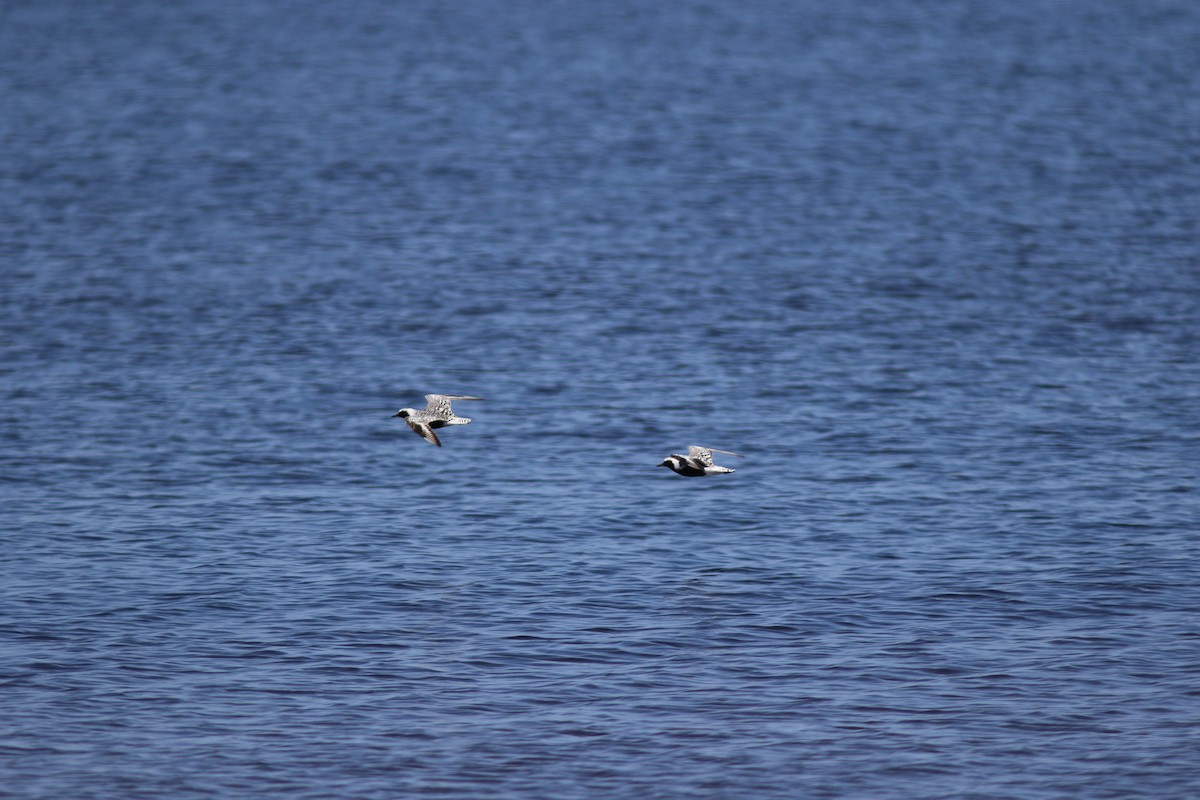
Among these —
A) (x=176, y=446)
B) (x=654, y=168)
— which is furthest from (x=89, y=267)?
(x=654, y=168)

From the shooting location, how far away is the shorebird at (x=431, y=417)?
A: 27891mm

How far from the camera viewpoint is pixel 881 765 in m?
24.6

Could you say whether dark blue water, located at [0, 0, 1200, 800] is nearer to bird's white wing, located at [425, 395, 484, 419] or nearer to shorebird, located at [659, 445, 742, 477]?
shorebird, located at [659, 445, 742, 477]

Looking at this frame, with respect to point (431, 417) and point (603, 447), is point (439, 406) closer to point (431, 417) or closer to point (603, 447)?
point (431, 417)

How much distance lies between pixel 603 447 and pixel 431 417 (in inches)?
426

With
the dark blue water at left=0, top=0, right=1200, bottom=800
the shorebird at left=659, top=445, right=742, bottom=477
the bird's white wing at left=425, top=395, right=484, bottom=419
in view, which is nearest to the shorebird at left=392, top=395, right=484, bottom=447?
the bird's white wing at left=425, top=395, right=484, bottom=419

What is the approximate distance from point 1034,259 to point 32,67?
6281cm

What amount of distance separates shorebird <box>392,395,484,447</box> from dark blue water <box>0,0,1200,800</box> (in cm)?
380

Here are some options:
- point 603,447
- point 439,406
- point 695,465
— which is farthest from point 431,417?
point 603,447

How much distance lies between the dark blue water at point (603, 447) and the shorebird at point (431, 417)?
12.5ft

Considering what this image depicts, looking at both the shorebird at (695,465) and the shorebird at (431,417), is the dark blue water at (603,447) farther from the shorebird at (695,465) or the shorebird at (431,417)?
the shorebird at (431,417)

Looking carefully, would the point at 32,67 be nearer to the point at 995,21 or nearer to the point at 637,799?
the point at 995,21

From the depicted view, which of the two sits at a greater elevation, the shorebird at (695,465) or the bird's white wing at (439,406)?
the bird's white wing at (439,406)

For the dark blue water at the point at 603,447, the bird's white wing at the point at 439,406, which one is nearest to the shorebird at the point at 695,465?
the dark blue water at the point at 603,447
